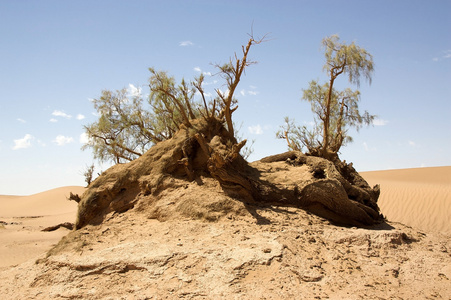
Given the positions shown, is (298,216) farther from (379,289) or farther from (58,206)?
(58,206)

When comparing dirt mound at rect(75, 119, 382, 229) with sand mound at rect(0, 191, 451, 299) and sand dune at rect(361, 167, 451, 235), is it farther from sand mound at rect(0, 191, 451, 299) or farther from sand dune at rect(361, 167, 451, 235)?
sand dune at rect(361, 167, 451, 235)

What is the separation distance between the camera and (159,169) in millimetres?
7383

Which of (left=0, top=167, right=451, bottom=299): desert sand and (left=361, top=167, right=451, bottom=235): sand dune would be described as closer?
(left=0, top=167, right=451, bottom=299): desert sand

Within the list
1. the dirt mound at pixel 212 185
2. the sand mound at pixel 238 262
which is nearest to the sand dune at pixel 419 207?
the dirt mound at pixel 212 185

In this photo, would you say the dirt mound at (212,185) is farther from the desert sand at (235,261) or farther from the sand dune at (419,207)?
the sand dune at (419,207)

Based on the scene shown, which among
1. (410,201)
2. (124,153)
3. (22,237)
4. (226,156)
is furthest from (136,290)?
(410,201)

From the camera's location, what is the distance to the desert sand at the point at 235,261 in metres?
4.54

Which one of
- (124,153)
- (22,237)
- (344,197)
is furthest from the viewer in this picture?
(124,153)

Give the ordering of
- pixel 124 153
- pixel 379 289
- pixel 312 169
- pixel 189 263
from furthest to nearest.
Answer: pixel 124 153
pixel 312 169
pixel 189 263
pixel 379 289

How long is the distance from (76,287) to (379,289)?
4089 millimetres

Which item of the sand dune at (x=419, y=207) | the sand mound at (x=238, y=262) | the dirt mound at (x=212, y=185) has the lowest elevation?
the sand dune at (x=419, y=207)

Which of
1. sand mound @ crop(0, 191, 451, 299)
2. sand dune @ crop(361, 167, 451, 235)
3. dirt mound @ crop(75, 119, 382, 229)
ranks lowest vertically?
sand dune @ crop(361, 167, 451, 235)

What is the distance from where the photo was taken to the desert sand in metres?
4.54

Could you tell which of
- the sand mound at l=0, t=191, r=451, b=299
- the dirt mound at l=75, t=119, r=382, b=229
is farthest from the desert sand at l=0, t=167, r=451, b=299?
the dirt mound at l=75, t=119, r=382, b=229
